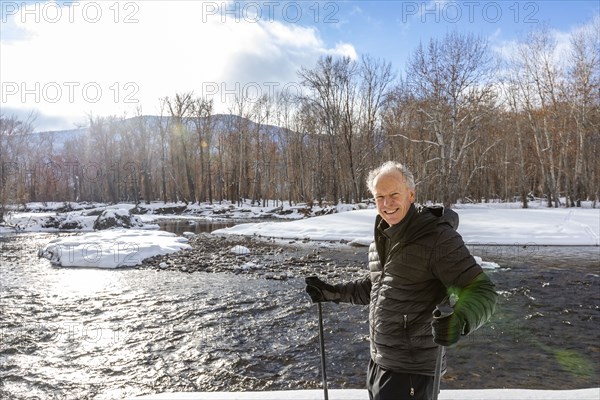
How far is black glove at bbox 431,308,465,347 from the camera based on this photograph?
189cm

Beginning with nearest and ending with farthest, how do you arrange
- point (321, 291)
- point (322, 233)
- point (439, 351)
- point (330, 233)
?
point (439, 351) → point (321, 291) → point (330, 233) → point (322, 233)

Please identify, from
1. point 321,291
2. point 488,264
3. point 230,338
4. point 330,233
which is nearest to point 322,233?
point 330,233

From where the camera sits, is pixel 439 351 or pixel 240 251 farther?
pixel 240 251

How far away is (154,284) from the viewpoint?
10602mm

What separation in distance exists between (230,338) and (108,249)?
33.0 ft

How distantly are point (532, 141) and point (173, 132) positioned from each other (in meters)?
38.9

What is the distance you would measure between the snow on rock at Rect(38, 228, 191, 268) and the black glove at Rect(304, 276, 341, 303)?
39.2ft

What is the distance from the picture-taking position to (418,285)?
2.17 meters

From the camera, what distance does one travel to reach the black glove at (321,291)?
284 centimetres

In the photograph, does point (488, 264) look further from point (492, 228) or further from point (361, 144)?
point (361, 144)

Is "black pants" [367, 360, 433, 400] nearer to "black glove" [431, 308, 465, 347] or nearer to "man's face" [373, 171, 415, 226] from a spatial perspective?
"black glove" [431, 308, 465, 347]

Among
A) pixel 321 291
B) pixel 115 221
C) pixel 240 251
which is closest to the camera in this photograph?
pixel 321 291

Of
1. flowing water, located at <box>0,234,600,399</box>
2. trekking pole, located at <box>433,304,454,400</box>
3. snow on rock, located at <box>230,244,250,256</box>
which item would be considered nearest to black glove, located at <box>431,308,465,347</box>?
trekking pole, located at <box>433,304,454,400</box>

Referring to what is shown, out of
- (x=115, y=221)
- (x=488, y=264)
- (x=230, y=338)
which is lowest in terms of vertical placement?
(x=230, y=338)
